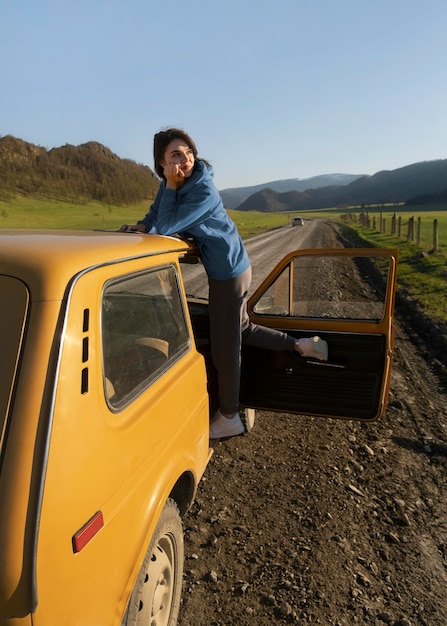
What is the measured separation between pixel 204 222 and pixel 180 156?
1.43 feet

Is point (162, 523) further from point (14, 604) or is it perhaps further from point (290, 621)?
point (290, 621)

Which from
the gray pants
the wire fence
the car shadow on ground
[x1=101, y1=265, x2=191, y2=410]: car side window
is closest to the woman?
the gray pants

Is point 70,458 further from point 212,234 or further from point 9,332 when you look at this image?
point 212,234

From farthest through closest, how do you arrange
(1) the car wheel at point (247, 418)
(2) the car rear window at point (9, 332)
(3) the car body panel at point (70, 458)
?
1. (1) the car wheel at point (247, 418)
2. (2) the car rear window at point (9, 332)
3. (3) the car body panel at point (70, 458)

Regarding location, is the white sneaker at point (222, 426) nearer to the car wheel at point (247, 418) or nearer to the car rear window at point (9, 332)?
the car wheel at point (247, 418)

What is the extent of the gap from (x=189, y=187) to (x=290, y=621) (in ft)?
8.09

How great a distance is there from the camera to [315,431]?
4242 millimetres

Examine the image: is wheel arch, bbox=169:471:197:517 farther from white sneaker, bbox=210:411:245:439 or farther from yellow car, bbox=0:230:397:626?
white sneaker, bbox=210:411:245:439

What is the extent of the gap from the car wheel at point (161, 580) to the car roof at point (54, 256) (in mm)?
1112

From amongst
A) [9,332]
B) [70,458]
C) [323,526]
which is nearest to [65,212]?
[323,526]

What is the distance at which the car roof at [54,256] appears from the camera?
1.43 metres

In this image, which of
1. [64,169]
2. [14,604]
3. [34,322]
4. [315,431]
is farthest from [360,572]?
[64,169]

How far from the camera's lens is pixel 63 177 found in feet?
289

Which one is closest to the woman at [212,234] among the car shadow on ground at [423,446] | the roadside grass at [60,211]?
the car shadow on ground at [423,446]
